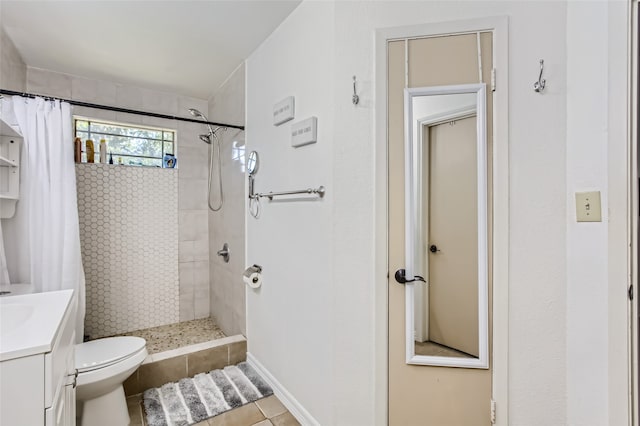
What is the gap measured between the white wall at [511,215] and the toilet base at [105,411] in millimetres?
918

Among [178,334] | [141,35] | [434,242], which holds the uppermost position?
[141,35]

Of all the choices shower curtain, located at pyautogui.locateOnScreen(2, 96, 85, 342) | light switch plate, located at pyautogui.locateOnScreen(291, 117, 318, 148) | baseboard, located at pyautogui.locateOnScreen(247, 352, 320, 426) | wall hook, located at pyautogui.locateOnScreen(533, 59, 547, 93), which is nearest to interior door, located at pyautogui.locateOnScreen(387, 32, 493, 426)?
wall hook, located at pyautogui.locateOnScreen(533, 59, 547, 93)

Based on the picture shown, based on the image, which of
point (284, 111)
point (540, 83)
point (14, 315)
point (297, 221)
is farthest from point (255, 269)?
point (540, 83)

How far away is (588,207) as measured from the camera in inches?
48.3

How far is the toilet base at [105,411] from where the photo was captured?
169cm

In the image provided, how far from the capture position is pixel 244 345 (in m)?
2.45

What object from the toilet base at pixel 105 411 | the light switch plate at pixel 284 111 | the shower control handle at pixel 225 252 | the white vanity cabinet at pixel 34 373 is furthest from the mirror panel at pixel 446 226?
the shower control handle at pixel 225 252

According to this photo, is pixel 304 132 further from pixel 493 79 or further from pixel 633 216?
pixel 633 216

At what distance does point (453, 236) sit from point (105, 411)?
2080mm

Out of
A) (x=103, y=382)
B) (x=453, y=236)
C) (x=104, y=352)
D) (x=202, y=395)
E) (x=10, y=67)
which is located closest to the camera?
(x=453, y=236)

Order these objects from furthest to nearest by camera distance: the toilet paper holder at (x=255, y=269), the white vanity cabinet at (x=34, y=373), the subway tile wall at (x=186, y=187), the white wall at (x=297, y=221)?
the subway tile wall at (x=186, y=187) → the toilet paper holder at (x=255, y=269) → the white wall at (x=297, y=221) → the white vanity cabinet at (x=34, y=373)

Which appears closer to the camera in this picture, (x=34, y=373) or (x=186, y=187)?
(x=34, y=373)

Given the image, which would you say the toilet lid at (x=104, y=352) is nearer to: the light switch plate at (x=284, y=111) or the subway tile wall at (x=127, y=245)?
the subway tile wall at (x=127, y=245)

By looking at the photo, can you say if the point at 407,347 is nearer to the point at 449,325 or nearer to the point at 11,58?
the point at 449,325
